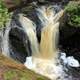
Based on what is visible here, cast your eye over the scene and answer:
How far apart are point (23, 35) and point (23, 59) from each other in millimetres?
947

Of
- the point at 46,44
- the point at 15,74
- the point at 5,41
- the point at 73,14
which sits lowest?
the point at 46,44

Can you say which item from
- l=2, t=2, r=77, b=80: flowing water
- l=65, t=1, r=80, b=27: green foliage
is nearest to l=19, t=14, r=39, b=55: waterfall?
l=2, t=2, r=77, b=80: flowing water

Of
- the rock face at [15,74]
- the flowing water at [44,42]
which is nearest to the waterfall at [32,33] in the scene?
the flowing water at [44,42]

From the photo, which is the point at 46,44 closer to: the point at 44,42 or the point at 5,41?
the point at 44,42

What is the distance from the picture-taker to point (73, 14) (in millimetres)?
11000

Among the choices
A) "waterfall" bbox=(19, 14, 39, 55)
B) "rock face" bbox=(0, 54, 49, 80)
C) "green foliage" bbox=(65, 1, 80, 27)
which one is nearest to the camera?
"rock face" bbox=(0, 54, 49, 80)

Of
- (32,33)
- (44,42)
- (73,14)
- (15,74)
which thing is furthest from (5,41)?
(15,74)

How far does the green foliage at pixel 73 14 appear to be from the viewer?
35.1ft

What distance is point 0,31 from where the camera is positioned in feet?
34.2

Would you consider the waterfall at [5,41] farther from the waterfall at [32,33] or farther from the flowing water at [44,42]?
the waterfall at [32,33]

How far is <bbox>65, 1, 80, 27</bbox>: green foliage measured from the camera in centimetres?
1071

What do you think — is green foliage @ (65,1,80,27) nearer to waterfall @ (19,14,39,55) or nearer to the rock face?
waterfall @ (19,14,39,55)

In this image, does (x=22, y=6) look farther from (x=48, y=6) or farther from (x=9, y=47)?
(x=9, y=47)

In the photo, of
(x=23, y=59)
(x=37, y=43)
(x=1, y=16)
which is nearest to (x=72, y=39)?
(x=37, y=43)
